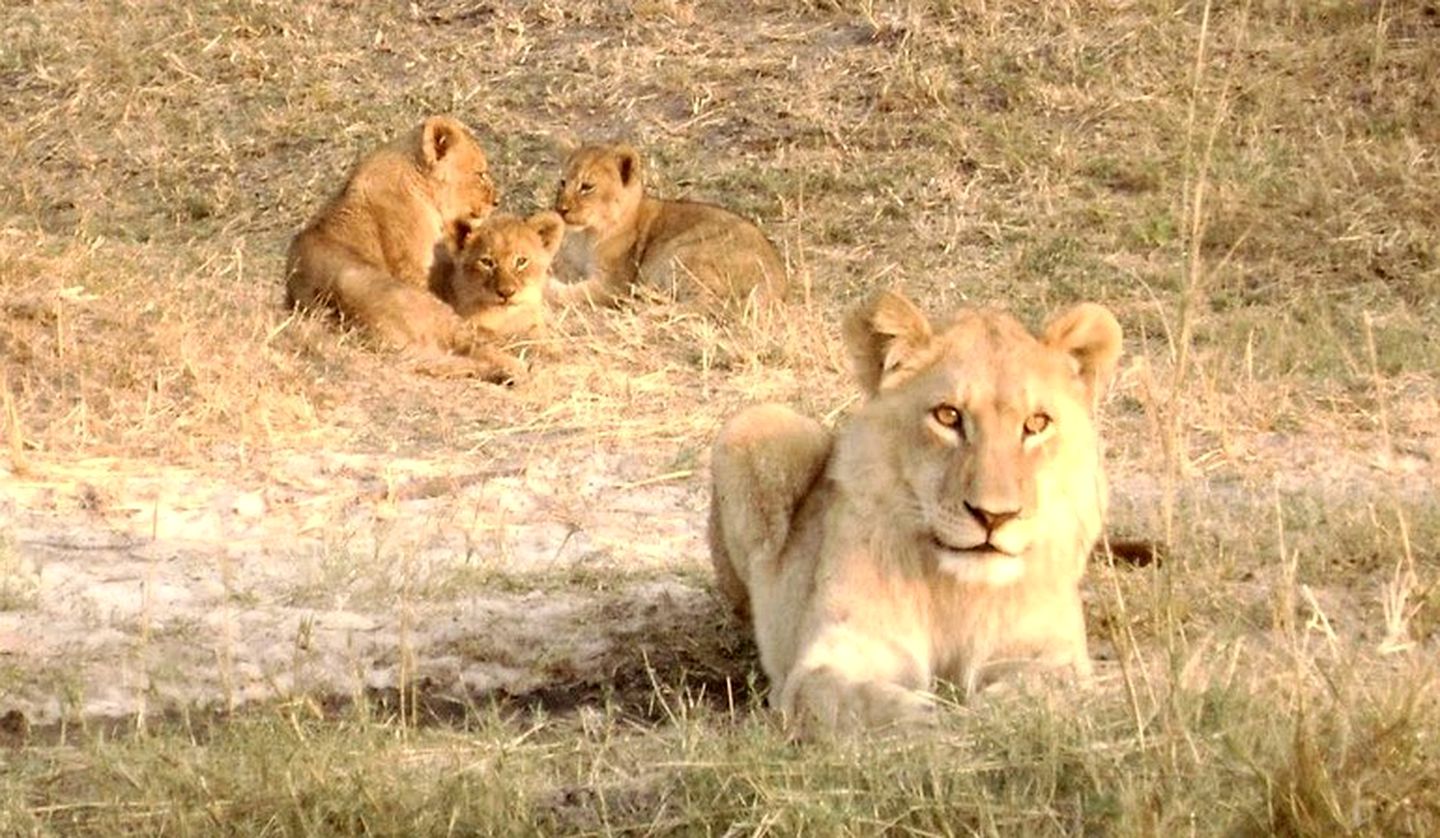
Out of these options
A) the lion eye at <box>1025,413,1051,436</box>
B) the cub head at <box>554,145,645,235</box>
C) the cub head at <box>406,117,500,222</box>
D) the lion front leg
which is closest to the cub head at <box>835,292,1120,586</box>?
the lion eye at <box>1025,413,1051,436</box>

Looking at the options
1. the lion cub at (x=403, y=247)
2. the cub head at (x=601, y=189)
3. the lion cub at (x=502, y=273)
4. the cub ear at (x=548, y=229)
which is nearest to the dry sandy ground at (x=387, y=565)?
the lion cub at (x=403, y=247)

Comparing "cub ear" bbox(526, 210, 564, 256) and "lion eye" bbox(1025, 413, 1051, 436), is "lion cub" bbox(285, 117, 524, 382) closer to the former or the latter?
"cub ear" bbox(526, 210, 564, 256)

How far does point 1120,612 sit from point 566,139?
8.46m

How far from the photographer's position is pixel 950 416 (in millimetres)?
4715

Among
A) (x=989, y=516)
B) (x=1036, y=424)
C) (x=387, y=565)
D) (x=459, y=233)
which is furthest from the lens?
(x=459, y=233)

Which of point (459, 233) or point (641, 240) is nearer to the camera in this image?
point (459, 233)

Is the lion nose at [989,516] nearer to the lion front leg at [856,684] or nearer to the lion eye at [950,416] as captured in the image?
the lion eye at [950,416]

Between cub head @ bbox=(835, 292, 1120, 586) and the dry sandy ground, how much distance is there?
3.04 ft

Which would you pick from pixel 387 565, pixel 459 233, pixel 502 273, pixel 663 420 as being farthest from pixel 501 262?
pixel 387 565

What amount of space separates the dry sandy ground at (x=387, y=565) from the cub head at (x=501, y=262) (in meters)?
1.75

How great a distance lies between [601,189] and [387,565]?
5.29 m

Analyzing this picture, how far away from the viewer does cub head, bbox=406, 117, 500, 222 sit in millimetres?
10383

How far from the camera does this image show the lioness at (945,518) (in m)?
4.65

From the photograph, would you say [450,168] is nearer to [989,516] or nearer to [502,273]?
[502,273]
